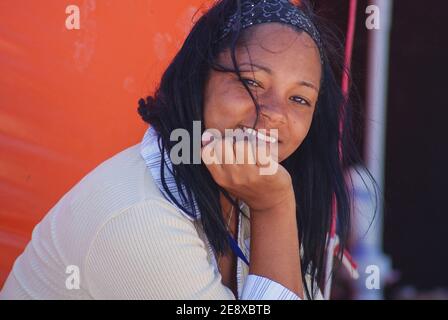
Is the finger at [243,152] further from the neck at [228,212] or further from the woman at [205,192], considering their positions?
the neck at [228,212]

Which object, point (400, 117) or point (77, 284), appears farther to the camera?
point (400, 117)

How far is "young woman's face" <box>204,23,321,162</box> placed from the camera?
5.28 ft

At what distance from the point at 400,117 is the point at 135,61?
113 cm

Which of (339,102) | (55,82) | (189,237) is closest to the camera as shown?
(189,237)

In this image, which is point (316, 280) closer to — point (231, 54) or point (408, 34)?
point (231, 54)

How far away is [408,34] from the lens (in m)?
2.65

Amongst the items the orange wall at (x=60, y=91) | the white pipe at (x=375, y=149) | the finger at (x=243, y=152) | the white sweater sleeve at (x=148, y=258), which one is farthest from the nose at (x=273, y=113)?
the white pipe at (x=375, y=149)

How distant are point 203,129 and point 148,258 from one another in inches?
15.6

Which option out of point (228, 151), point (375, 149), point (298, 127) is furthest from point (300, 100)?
point (375, 149)

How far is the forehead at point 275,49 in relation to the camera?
1.63m

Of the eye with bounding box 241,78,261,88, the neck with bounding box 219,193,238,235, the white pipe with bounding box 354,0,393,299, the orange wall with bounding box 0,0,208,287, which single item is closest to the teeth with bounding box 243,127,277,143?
the eye with bounding box 241,78,261,88

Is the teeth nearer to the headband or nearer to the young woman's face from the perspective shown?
the young woman's face

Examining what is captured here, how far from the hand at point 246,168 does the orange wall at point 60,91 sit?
2.71 ft
